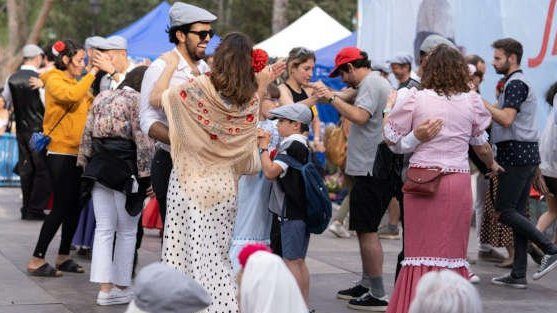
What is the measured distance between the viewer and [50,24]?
45375 millimetres

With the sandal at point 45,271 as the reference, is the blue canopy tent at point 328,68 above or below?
above

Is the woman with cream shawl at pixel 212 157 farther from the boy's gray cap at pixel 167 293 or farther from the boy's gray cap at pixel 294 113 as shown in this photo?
the boy's gray cap at pixel 167 293

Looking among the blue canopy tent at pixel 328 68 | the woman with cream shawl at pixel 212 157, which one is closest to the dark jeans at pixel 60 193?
the woman with cream shawl at pixel 212 157

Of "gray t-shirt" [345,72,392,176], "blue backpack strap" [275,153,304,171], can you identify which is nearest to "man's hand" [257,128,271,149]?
"blue backpack strap" [275,153,304,171]

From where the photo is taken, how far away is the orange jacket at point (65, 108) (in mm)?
8047

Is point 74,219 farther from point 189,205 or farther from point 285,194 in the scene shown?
point 189,205

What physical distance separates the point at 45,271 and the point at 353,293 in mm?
2463

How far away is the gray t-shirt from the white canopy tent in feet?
41.2

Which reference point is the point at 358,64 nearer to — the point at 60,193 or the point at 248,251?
the point at 60,193

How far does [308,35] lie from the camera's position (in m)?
20.7

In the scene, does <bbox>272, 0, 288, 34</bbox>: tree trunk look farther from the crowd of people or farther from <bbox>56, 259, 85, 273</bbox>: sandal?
<bbox>56, 259, 85, 273</bbox>: sandal

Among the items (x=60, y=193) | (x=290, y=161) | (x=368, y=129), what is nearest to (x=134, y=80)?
(x=60, y=193)

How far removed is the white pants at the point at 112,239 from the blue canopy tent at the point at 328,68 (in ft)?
38.3

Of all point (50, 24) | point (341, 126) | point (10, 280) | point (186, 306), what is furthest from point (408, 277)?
point (50, 24)
